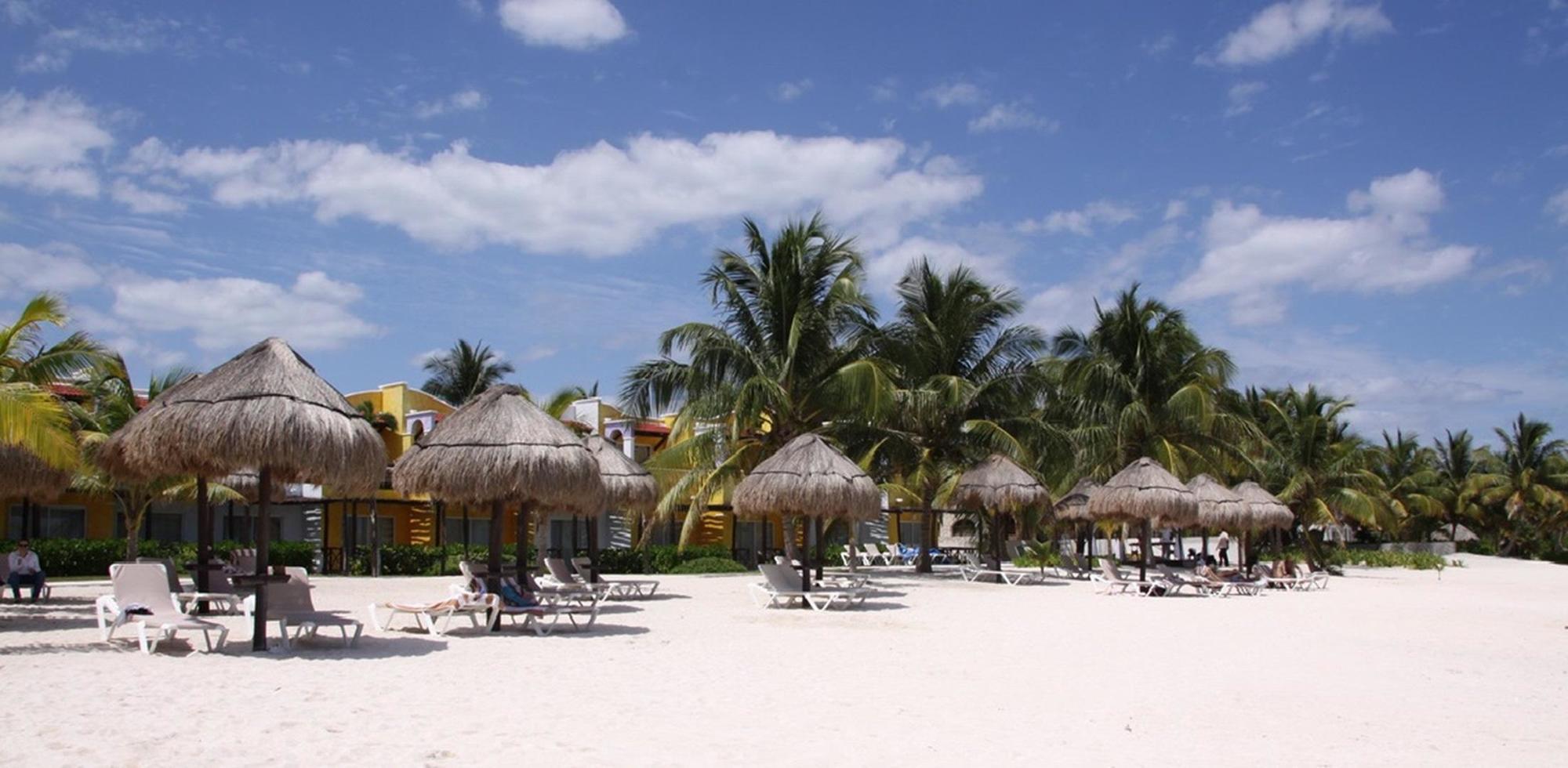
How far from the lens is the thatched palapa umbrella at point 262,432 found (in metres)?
10.4

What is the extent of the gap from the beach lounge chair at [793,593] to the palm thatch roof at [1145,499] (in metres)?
8.39

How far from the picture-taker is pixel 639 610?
16891 millimetres

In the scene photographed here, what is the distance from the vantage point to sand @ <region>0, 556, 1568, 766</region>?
6.82 meters

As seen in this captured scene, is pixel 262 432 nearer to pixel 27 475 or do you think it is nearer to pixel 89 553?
pixel 27 475

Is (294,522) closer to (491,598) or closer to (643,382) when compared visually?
(643,382)

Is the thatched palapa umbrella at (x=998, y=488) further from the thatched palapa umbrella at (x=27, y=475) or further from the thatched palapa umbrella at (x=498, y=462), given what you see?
the thatched palapa umbrella at (x=27, y=475)

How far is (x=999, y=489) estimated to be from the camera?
25.1m

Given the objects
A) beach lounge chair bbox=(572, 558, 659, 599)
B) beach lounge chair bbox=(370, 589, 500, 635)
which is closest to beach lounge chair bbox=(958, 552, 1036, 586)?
beach lounge chair bbox=(572, 558, 659, 599)

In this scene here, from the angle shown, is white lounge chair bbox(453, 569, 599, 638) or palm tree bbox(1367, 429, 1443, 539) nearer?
white lounge chair bbox(453, 569, 599, 638)

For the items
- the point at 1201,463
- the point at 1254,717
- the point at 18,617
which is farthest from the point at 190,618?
the point at 1201,463

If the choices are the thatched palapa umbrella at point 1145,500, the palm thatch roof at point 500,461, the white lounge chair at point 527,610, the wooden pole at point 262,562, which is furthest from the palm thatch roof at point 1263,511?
the wooden pole at point 262,562

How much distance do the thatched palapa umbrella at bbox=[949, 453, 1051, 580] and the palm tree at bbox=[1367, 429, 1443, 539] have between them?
98.3 feet

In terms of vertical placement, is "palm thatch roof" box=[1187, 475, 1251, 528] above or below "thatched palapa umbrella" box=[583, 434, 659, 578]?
below

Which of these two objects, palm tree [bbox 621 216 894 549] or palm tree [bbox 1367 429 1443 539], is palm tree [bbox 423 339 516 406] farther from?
palm tree [bbox 1367 429 1443 539]
